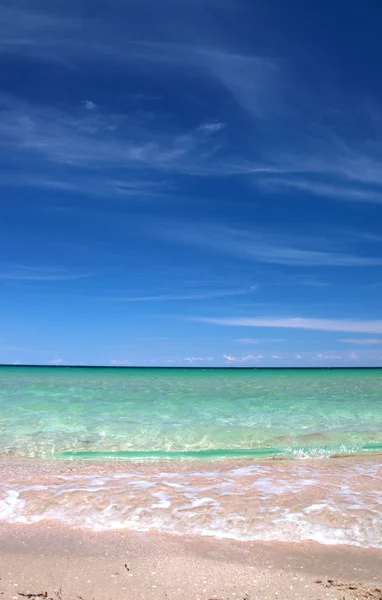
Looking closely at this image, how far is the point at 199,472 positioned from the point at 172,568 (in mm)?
3786

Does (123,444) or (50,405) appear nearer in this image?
(123,444)

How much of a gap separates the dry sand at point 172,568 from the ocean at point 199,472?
33 cm

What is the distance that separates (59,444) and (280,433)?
5.76m

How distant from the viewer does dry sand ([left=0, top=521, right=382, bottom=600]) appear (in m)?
3.40

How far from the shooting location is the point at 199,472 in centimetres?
756

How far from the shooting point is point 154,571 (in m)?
3.78

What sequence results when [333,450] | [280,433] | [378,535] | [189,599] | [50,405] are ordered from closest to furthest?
[189,599] → [378,535] → [333,450] → [280,433] → [50,405]

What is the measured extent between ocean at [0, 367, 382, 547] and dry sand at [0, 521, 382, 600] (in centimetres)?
33

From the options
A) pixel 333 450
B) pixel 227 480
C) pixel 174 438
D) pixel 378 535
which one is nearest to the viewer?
pixel 378 535

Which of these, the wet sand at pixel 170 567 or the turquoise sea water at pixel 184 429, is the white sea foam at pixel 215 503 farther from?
the turquoise sea water at pixel 184 429

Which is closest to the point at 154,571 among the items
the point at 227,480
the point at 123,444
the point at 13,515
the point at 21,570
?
the point at 21,570

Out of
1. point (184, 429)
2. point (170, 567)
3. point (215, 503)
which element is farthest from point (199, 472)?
point (184, 429)

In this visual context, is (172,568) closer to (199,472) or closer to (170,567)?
(170,567)

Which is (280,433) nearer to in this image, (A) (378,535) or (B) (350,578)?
(A) (378,535)
